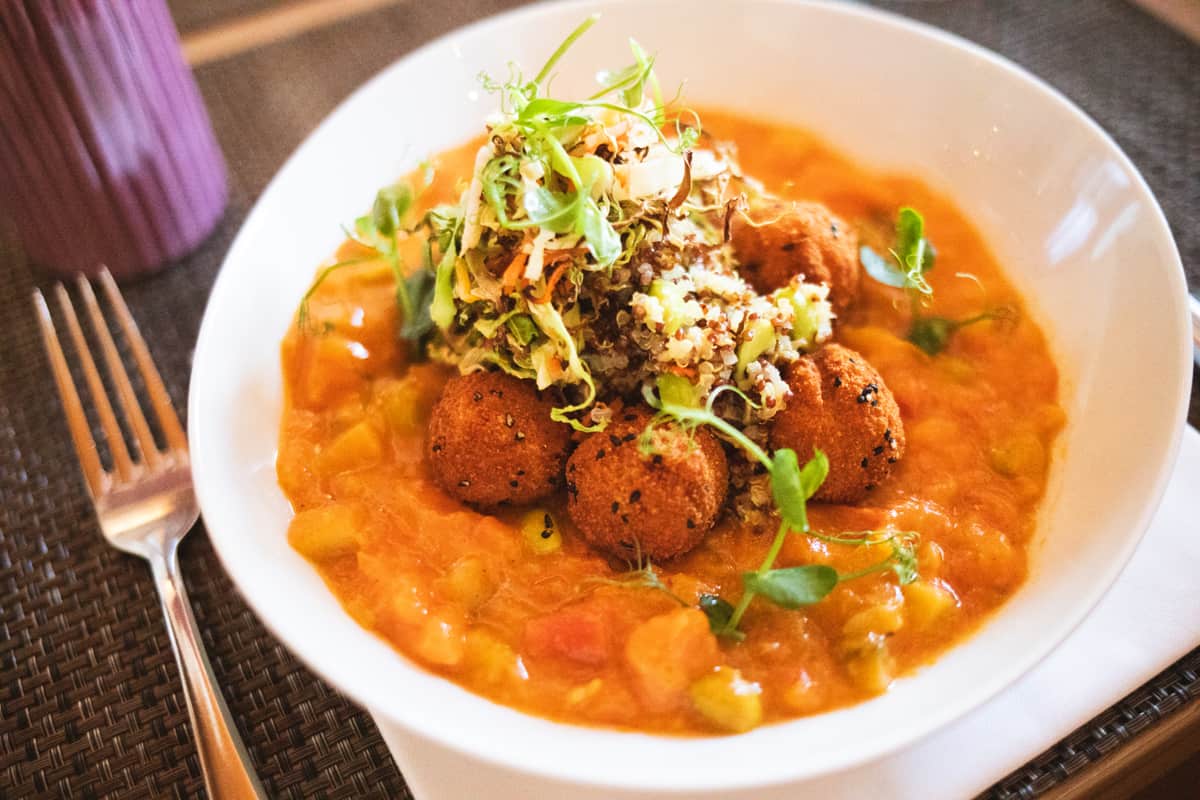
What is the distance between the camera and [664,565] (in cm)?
190

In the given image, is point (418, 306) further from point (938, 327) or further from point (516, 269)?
point (938, 327)

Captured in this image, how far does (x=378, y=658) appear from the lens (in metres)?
1.71

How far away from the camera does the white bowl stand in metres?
1.58

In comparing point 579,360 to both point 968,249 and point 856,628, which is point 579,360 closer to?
point 856,628

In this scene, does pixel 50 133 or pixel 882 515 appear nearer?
pixel 882 515

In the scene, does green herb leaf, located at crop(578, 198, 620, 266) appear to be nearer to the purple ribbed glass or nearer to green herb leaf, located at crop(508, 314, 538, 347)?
green herb leaf, located at crop(508, 314, 538, 347)

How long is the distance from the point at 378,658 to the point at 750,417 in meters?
0.91

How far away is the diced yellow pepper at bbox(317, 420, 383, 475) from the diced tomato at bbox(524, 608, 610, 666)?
22.8 inches

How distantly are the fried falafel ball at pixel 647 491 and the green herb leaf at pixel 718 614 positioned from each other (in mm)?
129

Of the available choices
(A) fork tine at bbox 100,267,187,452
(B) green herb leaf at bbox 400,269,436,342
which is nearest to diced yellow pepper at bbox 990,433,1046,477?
(B) green herb leaf at bbox 400,269,436,342

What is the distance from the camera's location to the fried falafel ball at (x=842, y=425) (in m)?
1.94

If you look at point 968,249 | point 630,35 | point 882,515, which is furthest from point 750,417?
point 630,35

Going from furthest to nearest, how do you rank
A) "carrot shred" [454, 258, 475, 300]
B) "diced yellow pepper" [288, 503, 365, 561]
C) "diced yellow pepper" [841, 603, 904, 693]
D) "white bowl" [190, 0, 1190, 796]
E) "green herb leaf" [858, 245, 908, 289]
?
"green herb leaf" [858, 245, 908, 289] < "carrot shred" [454, 258, 475, 300] < "diced yellow pepper" [288, 503, 365, 561] < "diced yellow pepper" [841, 603, 904, 693] < "white bowl" [190, 0, 1190, 796]

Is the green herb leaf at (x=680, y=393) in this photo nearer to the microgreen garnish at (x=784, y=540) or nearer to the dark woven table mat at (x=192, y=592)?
the microgreen garnish at (x=784, y=540)
